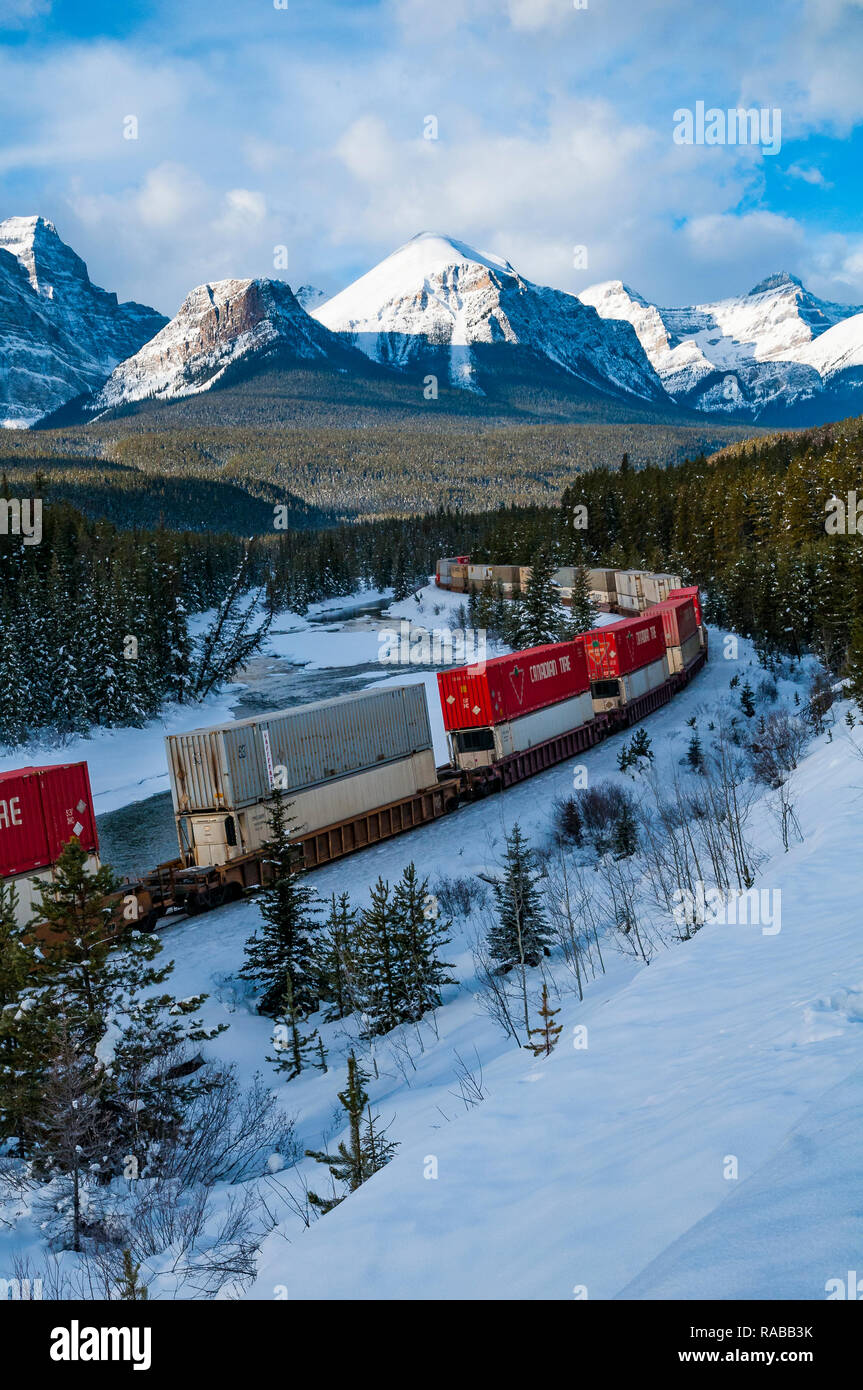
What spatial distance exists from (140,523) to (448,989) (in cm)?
18466

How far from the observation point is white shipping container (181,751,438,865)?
25.3m

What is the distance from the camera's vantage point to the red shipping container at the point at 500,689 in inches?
1347

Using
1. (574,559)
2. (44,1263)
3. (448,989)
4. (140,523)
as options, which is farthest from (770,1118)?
(140,523)

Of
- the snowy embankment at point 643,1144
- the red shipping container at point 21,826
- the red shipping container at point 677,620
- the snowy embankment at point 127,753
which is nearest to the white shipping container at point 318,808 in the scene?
the red shipping container at point 21,826

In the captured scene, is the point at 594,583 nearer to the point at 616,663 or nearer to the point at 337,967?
the point at 616,663

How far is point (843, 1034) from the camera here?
773 cm

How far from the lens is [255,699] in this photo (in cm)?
Answer: 6656

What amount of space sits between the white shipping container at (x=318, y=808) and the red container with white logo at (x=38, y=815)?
369cm

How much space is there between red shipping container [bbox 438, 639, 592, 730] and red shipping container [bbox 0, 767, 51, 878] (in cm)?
1674

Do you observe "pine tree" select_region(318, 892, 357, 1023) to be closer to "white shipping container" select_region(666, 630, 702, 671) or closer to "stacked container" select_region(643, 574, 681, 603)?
"white shipping container" select_region(666, 630, 702, 671)

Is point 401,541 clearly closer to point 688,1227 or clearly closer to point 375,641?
point 375,641

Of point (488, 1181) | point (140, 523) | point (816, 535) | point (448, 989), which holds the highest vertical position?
point (140, 523)

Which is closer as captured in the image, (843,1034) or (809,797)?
(843,1034)

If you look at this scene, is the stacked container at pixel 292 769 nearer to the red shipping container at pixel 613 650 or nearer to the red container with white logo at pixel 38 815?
the red container with white logo at pixel 38 815
